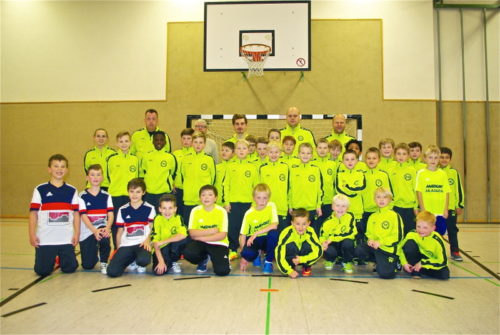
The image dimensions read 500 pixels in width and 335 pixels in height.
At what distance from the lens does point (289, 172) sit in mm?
5406

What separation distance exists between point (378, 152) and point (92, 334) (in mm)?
4100

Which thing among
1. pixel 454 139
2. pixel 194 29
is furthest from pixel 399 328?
pixel 194 29

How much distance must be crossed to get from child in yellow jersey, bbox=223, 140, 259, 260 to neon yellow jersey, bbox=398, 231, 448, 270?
6.91 ft

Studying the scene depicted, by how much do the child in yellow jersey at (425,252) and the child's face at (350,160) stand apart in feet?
3.64

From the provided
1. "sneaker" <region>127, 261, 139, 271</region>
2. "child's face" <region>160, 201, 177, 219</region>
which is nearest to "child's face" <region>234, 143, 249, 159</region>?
"child's face" <region>160, 201, 177, 219</region>

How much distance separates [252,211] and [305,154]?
1.10 metres

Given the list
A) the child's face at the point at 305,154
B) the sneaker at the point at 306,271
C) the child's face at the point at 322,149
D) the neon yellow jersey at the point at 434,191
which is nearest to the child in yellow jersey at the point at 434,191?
the neon yellow jersey at the point at 434,191

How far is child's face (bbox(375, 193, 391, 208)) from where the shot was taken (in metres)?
4.81

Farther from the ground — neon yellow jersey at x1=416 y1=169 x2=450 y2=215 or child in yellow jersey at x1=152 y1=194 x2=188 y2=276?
neon yellow jersey at x1=416 y1=169 x2=450 y2=215

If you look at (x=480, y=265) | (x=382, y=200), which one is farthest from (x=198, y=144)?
(x=480, y=265)

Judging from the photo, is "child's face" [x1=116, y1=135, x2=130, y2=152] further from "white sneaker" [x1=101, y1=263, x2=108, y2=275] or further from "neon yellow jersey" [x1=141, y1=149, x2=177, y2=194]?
"white sneaker" [x1=101, y1=263, x2=108, y2=275]

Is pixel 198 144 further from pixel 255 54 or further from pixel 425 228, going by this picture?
pixel 255 54

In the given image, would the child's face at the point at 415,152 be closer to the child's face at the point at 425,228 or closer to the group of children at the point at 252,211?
the group of children at the point at 252,211

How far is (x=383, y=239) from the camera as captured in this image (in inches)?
185
